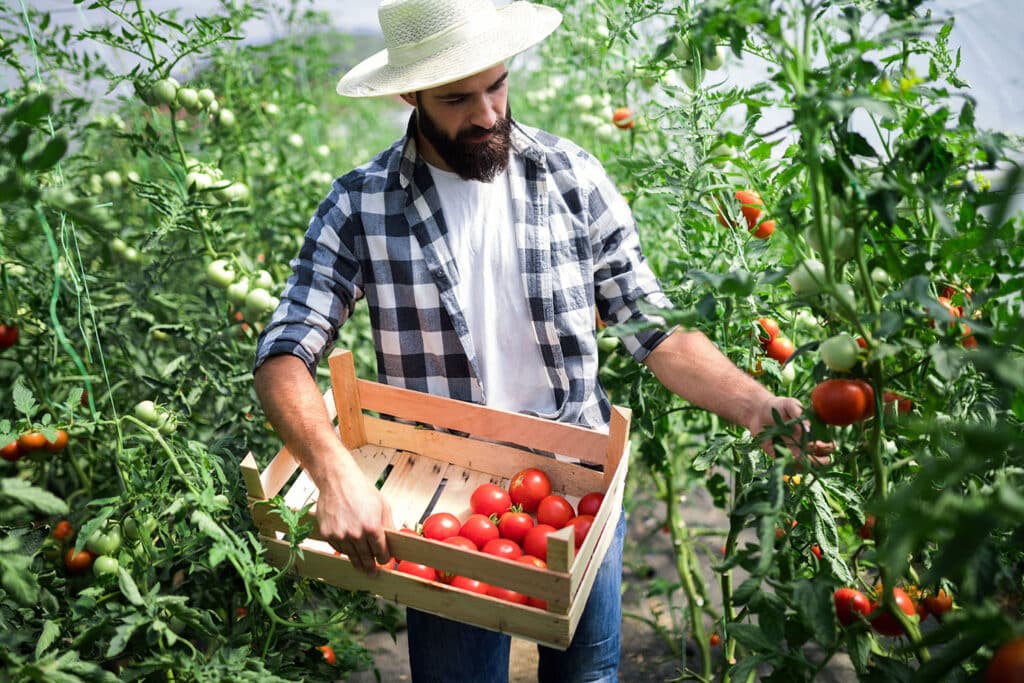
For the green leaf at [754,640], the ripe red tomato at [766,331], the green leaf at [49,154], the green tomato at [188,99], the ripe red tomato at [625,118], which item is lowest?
the green leaf at [754,640]

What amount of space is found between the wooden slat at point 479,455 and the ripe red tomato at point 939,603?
622 millimetres

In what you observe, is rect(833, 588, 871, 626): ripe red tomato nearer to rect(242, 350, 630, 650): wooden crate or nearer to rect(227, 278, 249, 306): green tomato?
rect(242, 350, 630, 650): wooden crate

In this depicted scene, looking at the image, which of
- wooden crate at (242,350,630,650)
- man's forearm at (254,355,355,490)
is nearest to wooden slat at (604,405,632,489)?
wooden crate at (242,350,630,650)

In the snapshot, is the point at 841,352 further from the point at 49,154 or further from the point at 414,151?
the point at 414,151

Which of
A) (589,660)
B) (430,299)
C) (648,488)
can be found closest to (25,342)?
(430,299)

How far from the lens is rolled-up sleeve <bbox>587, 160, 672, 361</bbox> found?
1644mm

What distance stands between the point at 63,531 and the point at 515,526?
42.0 inches

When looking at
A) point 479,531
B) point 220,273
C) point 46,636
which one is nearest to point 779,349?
point 479,531

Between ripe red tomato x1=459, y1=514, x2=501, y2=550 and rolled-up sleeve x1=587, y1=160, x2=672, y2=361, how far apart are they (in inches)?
19.0

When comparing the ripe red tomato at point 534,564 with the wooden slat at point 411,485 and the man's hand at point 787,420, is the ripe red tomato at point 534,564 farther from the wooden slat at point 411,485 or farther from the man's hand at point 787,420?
the man's hand at point 787,420

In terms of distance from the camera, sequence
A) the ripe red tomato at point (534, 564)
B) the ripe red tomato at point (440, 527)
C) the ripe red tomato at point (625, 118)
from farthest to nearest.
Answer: the ripe red tomato at point (625, 118)
the ripe red tomato at point (440, 527)
the ripe red tomato at point (534, 564)

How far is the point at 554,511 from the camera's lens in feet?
4.75

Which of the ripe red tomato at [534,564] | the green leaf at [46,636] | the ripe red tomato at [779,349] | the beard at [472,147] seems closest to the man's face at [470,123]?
the beard at [472,147]

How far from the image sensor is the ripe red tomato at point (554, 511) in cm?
144
